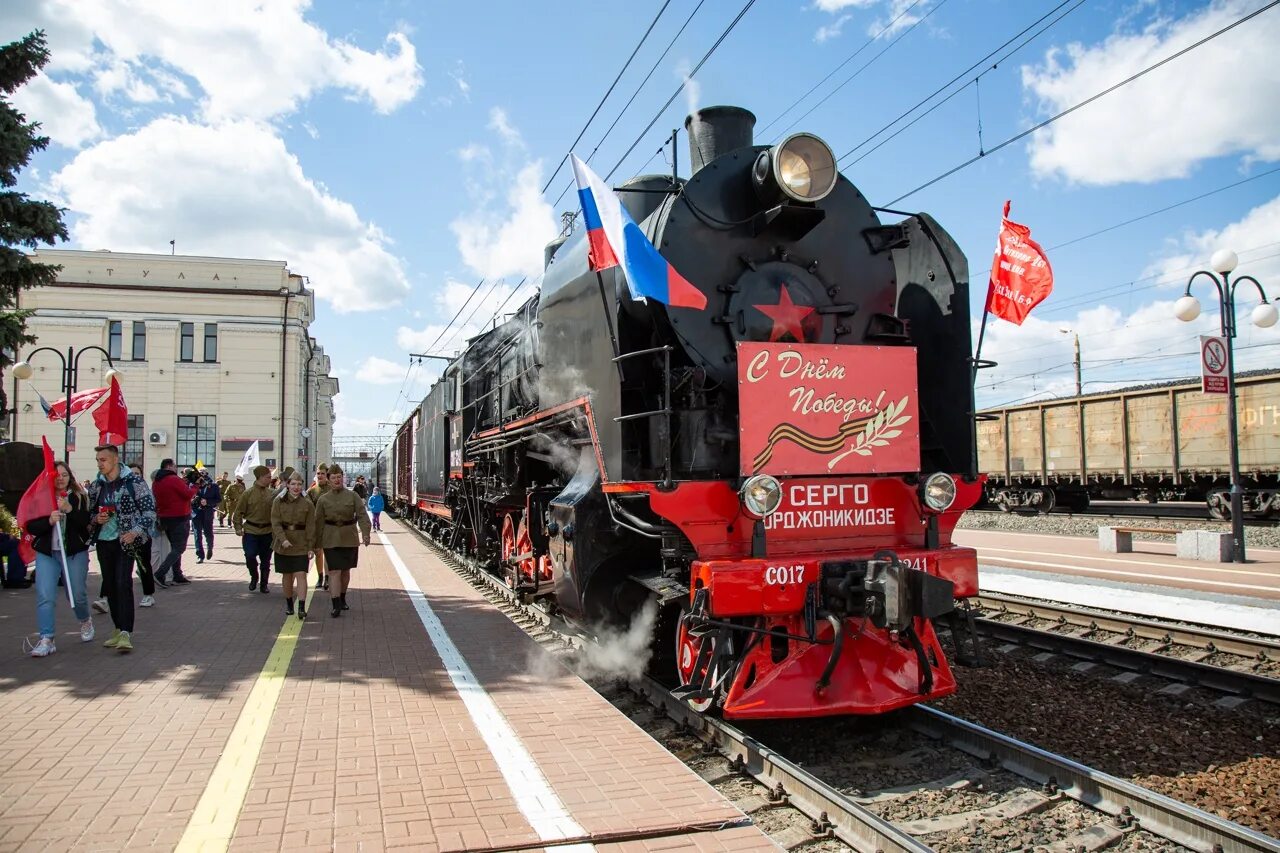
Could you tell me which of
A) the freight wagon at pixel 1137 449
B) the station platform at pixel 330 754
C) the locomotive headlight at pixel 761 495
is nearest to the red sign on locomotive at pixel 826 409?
the locomotive headlight at pixel 761 495

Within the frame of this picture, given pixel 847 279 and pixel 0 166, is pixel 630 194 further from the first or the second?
pixel 0 166

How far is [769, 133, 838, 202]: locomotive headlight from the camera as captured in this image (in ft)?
17.5

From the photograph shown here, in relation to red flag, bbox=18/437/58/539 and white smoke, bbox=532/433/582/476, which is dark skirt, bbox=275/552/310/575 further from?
white smoke, bbox=532/433/582/476

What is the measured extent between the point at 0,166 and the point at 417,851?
1043 centimetres

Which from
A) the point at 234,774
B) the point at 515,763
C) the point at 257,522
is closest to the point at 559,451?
the point at 515,763

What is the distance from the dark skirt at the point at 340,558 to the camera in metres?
8.89

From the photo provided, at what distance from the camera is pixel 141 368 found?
108ft

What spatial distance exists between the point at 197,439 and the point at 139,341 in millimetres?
4425

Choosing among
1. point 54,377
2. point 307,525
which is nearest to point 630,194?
point 307,525

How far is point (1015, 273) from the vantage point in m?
6.98

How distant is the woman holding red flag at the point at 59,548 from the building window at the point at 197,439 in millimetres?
28969

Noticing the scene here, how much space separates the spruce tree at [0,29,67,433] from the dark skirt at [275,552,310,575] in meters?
4.44

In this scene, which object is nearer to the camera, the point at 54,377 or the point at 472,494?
the point at 472,494

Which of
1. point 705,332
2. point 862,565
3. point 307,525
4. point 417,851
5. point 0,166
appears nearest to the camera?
point 417,851
